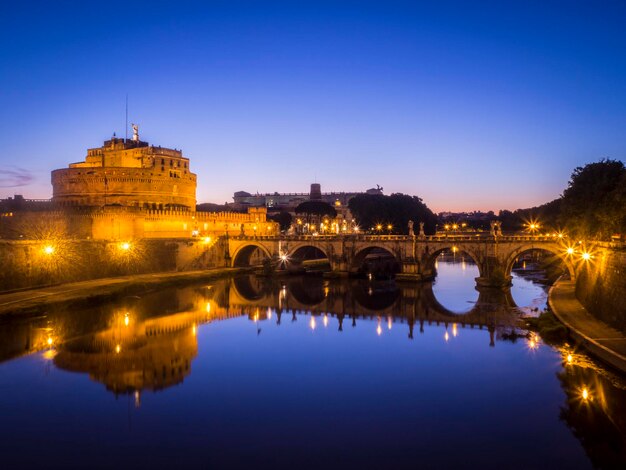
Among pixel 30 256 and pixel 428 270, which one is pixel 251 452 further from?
pixel 428 270

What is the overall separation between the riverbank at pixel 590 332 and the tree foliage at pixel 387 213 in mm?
39518

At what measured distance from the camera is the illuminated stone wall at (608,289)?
19.1m

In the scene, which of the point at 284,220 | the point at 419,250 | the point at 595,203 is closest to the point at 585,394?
the point at 595,203

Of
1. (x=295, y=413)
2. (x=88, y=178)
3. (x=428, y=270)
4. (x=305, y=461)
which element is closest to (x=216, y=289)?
(x=428, y=270)

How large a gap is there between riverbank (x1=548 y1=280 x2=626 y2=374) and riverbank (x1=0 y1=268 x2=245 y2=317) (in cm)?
2405

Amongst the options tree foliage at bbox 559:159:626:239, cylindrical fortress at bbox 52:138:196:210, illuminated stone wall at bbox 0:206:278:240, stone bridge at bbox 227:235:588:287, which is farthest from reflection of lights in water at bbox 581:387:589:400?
cylindrical fortress at bbox 52:138:196:210

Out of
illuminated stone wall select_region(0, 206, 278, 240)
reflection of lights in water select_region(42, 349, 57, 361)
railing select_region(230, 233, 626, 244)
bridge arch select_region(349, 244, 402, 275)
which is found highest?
illuminated stone wall select_region(0, 206, 278, 240)

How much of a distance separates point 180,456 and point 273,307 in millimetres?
21285

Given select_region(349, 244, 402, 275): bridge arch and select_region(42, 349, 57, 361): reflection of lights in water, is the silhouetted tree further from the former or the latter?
select_region(42, 349, 57, 361): reflection of lights in water

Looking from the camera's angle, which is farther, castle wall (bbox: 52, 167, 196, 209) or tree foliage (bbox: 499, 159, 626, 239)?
castle wall (bbox: 52, 167, 196, 209)

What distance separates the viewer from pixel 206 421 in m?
14.0

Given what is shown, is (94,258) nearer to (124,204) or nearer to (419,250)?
(124,204)

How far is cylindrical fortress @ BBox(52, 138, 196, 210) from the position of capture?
2109 inches

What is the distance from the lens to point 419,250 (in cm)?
4322
